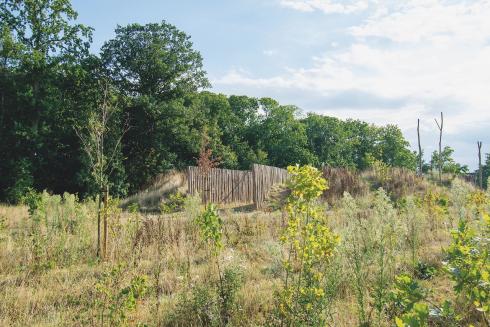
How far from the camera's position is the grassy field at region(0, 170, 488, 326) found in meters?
4.13

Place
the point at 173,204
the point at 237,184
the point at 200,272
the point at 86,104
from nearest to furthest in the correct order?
the point at 200,272, the point at 173,204, the point at 237,184, the point at 86,104

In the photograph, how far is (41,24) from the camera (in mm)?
20328

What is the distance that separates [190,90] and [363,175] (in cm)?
Answer: 1026

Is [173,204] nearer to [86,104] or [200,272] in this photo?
[200,272]

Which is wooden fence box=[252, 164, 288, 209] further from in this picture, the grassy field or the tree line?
the grassy field

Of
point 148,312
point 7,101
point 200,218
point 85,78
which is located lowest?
point 148,312

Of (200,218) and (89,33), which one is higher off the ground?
(89,33)

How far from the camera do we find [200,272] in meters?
5.81

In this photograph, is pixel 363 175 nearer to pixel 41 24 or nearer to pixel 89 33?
pixel 89 33

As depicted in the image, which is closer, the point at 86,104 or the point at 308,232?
the point at 308,232

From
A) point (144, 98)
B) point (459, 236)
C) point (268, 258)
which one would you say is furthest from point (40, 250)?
point (144, 98)

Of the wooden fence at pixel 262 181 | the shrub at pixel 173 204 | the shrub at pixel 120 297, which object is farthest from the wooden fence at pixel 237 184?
the shrub at pixel 120 297

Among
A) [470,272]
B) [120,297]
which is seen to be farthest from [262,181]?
[470,272]

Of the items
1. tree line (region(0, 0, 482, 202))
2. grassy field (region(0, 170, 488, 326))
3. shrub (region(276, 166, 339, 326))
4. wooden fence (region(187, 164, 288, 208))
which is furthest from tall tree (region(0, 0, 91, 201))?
shrub (region(276, 166, 339, 326))
